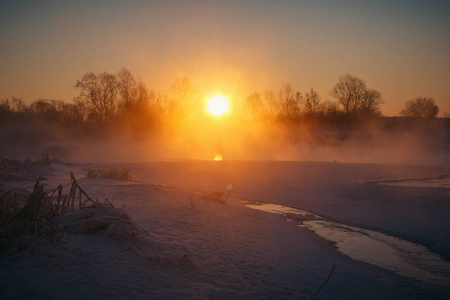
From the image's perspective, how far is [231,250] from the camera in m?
5.45

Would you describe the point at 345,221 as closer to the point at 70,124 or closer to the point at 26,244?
the point at 26,244

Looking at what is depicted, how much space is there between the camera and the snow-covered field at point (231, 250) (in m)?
3.42

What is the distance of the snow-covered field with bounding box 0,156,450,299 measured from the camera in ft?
11.2

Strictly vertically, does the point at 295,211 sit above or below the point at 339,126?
below

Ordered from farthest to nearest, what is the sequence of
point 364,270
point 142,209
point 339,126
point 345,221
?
1. point 339,126
2. point 345,221
3. point 142,209
4. point 364,270

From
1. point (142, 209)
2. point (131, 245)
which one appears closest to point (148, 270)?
point (131, 245)

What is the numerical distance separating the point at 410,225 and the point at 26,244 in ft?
26.8

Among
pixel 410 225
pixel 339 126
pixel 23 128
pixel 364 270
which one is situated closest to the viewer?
pixel 364 270

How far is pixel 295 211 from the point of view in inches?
384

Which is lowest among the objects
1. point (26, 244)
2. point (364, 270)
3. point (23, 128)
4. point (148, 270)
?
point (364, 270)

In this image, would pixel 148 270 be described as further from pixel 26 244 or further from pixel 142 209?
pixel 142 209

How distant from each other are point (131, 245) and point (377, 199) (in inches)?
357

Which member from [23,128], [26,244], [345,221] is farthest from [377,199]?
[23,128]

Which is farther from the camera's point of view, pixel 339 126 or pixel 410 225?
pixel 339 126
